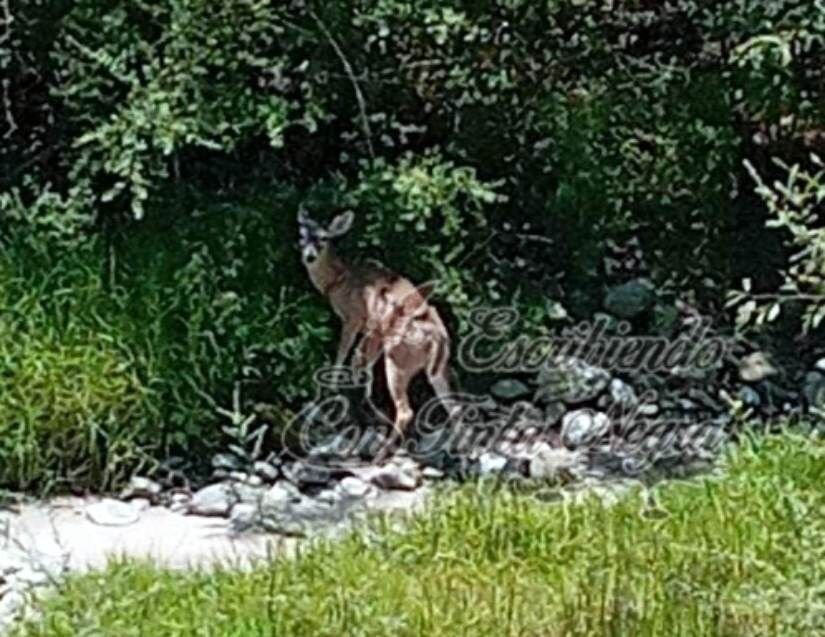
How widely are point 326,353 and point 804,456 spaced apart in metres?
1.51

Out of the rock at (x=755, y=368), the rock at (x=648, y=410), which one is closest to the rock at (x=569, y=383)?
the rock at (x=648, y=410)

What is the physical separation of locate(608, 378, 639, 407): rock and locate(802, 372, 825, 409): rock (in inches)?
20.3

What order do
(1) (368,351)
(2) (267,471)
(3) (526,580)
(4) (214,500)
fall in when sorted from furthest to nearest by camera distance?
(1) (368,351) < (2) (267,471) < (4) (214,500) < (3) (526,580)

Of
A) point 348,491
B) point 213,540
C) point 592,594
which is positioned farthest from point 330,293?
point 592,594

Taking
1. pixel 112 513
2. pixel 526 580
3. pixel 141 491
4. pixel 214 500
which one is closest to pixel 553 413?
pixel 214 500

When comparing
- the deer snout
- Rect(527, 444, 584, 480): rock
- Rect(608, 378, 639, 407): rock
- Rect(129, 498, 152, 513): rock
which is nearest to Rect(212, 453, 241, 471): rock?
Rect(129, 498, 152, 513): rock

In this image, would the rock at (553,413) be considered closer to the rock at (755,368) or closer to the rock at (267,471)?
the rock at (755,368)

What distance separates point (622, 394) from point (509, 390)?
338 mm

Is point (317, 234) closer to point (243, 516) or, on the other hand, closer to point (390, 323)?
point (390, 323)

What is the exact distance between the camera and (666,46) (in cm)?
677

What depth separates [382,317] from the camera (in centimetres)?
589

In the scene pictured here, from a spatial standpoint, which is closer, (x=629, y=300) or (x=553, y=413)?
(x=553, y=413)

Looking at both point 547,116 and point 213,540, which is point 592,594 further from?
point 547,116

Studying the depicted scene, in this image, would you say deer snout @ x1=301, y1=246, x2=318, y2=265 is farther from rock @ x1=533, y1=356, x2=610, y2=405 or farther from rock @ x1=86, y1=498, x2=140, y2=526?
rock @ x1=86, y1=498, x2=140, y2=526
